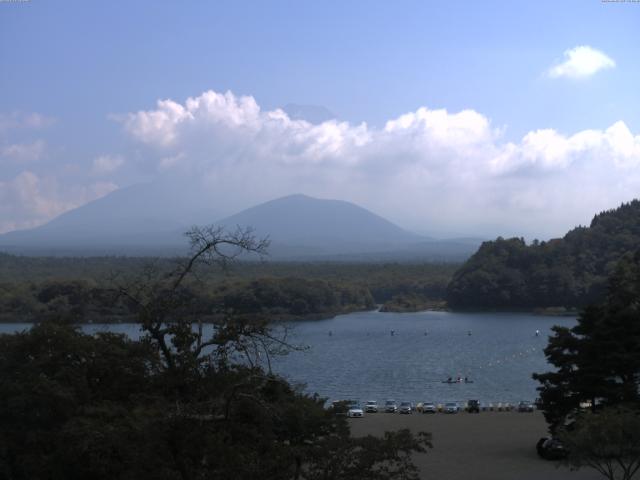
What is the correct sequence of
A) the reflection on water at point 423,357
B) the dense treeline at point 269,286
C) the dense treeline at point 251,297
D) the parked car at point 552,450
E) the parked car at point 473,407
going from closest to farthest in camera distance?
the parked car at point 552,450 < the parked car at point 473,407 < the reflection on water at point 423,357 < the dense treeline at point 251,297 < the dense treeline at point 269,286

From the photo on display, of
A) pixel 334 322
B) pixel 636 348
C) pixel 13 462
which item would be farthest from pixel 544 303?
pixel 13 462

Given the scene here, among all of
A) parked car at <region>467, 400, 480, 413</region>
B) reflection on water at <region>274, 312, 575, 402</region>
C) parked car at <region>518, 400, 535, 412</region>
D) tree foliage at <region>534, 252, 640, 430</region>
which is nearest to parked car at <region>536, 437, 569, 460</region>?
tree foliage at <region>534, 252, 640, 430</region>

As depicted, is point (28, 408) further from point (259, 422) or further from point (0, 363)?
point (259, 422)

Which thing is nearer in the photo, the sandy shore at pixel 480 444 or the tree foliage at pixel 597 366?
the sandy shore at pixel 480 444

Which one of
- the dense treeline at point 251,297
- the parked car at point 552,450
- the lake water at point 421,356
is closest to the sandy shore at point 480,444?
the parked car at point 552,450

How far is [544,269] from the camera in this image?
48.8 metres

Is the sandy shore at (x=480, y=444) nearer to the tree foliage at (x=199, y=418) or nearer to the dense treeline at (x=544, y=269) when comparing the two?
the tree foliage at (x=199, y=418)

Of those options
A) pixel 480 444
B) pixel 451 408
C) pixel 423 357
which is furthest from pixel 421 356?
pixel 480 444

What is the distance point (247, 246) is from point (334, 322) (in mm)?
40188

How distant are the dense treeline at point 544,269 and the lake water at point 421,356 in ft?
7.48

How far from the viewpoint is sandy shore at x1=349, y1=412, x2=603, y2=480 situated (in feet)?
34.0

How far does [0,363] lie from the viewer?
7.51 m

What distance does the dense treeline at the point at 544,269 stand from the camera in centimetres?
4772

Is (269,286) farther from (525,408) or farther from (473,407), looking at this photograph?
(525,408)
